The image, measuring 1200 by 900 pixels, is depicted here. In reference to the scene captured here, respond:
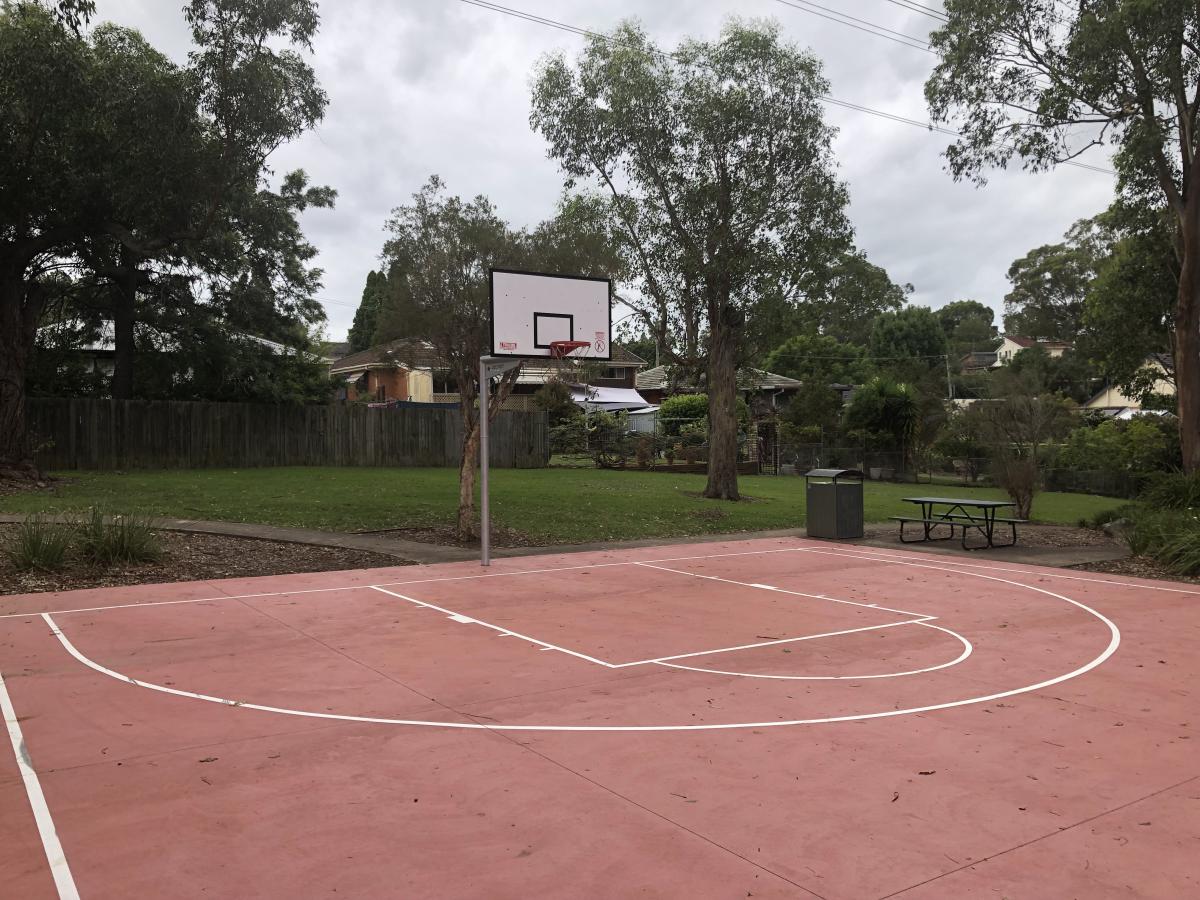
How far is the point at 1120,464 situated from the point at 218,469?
3133cm

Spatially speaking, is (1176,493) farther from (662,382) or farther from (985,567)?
(662,382)

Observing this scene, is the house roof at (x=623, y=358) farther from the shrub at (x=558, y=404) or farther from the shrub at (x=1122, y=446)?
the shrub at (x=1122, y=446)

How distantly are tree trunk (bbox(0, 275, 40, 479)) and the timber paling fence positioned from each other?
1.79 ft

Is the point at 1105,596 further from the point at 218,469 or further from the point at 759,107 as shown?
the point at 218,469

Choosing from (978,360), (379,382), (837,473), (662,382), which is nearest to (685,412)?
(662,382)

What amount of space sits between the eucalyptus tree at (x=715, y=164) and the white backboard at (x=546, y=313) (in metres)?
7.80

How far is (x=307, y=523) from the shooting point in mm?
16203

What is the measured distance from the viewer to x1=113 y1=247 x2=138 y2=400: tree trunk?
25.4 m

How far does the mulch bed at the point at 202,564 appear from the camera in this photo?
11086 millimetres

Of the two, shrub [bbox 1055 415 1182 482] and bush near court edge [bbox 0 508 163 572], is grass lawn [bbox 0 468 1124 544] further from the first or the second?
shrub [bbox 1055 415 1182 482]

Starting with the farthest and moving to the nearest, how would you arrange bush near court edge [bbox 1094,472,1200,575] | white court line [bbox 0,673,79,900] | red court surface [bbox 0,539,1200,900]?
bush near court edge [bbox 1094,472,1200,575], red court surface [bbox 0,539,1200,900], white court line [bbox 0,673,79,900]

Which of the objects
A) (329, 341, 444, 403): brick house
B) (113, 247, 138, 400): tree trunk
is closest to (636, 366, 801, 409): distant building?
(329, 341, 444, 403): brick house

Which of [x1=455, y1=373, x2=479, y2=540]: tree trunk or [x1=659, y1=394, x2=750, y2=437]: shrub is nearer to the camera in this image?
[x1=455, y1=373, x2=479, y2=540]: tree trunk

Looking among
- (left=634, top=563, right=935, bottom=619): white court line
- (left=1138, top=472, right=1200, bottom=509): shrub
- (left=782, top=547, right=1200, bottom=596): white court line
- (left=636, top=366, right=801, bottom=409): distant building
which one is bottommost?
(left=782, top=547, right=1200, bottom=596): white court line
